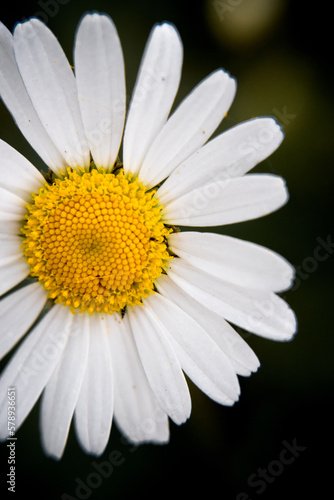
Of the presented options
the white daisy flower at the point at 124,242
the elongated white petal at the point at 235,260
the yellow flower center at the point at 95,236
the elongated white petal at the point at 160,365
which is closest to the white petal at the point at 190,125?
the white daisy flower at the point at 124,242


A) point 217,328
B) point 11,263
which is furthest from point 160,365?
point 11,263

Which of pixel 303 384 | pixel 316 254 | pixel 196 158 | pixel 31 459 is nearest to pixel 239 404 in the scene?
pixel 303 384

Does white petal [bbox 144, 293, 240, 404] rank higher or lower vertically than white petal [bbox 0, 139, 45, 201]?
lower

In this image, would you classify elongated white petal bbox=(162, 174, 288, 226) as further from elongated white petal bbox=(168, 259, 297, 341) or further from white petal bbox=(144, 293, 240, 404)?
white petal bbox=(144, 293, 240, 404)

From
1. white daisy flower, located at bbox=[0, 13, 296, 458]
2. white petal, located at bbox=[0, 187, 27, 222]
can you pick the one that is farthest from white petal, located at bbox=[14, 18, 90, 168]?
white petal, located at bbox=[0, 187, 27, 222]

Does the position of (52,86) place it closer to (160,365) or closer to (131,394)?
(160,365)

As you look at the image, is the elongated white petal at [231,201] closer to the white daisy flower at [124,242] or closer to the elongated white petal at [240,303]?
the white daisy flower at [124,242]
